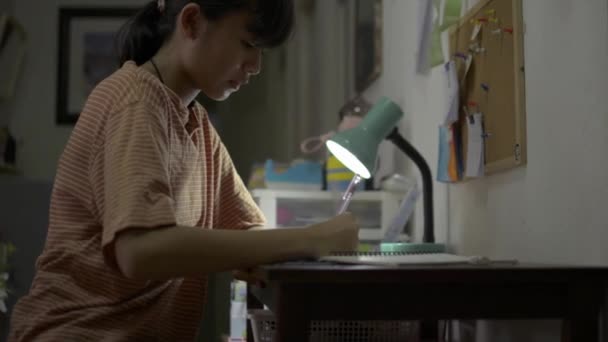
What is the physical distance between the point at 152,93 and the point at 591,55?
662 mm

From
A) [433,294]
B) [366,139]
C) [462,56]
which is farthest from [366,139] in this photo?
[433,294]

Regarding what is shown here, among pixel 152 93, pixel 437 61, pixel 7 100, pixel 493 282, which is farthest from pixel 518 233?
pixel 7 100

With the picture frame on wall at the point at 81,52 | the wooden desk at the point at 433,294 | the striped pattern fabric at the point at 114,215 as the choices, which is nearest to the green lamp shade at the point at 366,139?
the striped pattern fabric at the point at 114,215

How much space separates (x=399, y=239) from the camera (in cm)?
200

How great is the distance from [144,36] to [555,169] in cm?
75

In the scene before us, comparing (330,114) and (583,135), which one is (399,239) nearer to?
(583,135)

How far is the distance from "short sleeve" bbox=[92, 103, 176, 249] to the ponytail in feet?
1.02

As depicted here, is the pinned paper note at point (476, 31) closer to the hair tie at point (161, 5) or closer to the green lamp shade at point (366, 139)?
the green lamp shade at point (366, 139)

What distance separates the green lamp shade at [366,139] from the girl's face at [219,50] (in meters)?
0.34

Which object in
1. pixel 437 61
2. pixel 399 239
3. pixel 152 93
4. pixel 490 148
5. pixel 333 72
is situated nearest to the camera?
pixel 152 93

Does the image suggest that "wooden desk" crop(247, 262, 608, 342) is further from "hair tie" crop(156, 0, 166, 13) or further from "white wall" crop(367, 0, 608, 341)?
"hair tie" crop(156, 0, 166, 13)

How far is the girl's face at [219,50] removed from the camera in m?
1.20

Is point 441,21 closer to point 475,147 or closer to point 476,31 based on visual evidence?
point 476,31

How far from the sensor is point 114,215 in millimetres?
931
